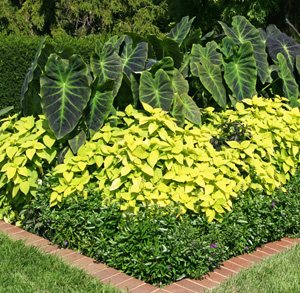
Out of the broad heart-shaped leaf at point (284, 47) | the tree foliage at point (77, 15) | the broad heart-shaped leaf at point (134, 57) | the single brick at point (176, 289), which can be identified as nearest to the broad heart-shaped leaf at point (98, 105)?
the broad heart-shaped leaf at point (134, 57)

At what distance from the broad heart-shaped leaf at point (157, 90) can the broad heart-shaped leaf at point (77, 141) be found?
0.70 metres

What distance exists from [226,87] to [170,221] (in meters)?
2.54

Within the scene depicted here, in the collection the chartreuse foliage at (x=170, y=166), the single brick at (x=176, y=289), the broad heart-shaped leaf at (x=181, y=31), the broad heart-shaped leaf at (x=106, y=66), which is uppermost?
the broad heart-shaped leaf at (x=181, y=31)

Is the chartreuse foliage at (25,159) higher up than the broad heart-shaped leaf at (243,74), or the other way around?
the broad heart-shaped leaf at (243,74)

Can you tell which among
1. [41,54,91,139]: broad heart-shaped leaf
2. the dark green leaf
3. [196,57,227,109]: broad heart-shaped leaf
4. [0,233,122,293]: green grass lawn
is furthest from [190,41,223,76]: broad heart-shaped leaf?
[0,233,122,293]: green grass lawn

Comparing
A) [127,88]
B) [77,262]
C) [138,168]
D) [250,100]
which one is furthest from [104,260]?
[250,100]

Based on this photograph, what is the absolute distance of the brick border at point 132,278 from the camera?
10.1 feet

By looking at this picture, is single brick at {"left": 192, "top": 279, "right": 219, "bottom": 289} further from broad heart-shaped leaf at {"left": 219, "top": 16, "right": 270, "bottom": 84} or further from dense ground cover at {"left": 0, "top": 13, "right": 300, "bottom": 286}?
broad heart-shaped leaf at {"left": 219, "top": 16, "right": 270, "bottom": 84}

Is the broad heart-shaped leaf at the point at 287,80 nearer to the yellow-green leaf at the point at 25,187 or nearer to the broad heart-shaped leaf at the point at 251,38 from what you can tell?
the broad heart-shaped leaf at the point at 251,38

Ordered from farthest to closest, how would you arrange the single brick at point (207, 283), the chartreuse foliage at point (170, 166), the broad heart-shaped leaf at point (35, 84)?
1. the broad heart-shaped leaf at point (35, 84)
2. the chartreuse foliage at point (170, 166)
3. the single brick at point (207, 283)

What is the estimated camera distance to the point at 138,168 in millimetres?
3721

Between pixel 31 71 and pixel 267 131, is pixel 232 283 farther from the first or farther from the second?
pixel 31 71

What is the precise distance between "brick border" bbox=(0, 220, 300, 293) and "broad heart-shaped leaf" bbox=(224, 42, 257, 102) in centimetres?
185

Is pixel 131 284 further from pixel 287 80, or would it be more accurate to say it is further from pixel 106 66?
pixel 287 80
